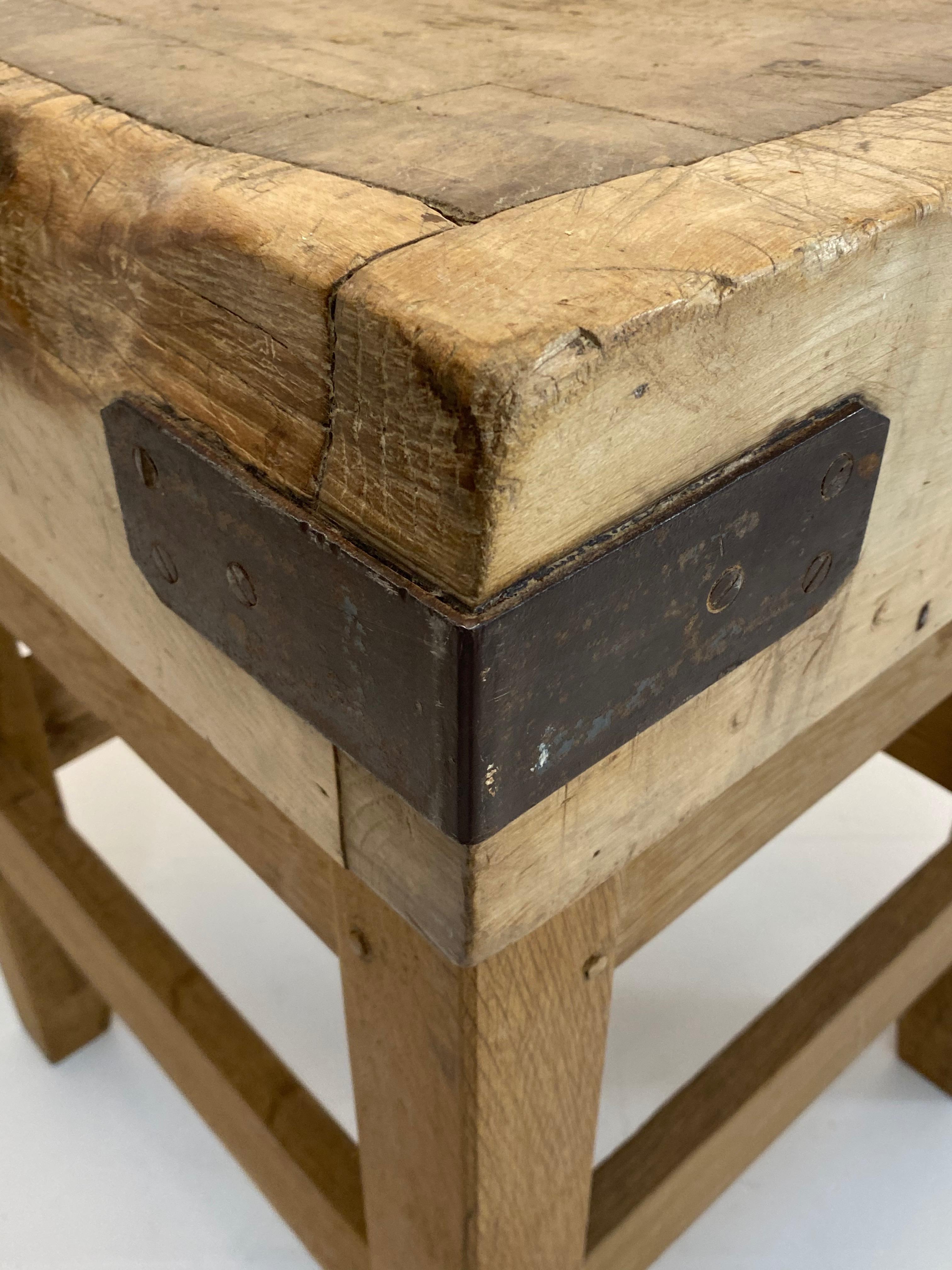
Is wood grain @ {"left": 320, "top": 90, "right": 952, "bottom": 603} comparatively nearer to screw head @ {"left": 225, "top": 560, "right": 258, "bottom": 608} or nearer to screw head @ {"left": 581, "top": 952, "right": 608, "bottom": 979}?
screw head @ {"left": 225, "top": 560, "right": 258, "bottom": 608}

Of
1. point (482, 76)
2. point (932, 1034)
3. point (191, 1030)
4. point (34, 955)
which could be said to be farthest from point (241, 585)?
point (932, 1034)

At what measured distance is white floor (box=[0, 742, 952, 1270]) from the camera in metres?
1.15

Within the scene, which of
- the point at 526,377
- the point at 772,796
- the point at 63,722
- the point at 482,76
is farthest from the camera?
the point at 63,722

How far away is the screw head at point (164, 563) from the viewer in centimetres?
41

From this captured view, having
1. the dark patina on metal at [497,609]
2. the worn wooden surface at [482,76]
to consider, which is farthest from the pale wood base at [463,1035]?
the worn wooden surface at [482,76]

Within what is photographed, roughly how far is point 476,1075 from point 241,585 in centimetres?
23

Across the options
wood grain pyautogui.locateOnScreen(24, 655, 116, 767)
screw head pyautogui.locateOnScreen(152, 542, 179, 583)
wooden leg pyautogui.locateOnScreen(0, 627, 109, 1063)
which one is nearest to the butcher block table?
screw head pyautogui.locateOnScreen(152, 542, 179, 583)

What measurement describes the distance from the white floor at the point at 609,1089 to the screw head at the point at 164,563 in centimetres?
100

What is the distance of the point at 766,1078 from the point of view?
0.80 m

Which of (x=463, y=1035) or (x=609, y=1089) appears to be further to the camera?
(x=609, y=1089)

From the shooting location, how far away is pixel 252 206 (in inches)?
13.4

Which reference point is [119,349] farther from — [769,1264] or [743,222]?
[769,1264]

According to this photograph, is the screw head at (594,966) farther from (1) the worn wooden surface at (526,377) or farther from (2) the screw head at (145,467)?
(2) the screw head at (145,467)

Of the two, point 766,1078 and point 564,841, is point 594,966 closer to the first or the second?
point 564,841
